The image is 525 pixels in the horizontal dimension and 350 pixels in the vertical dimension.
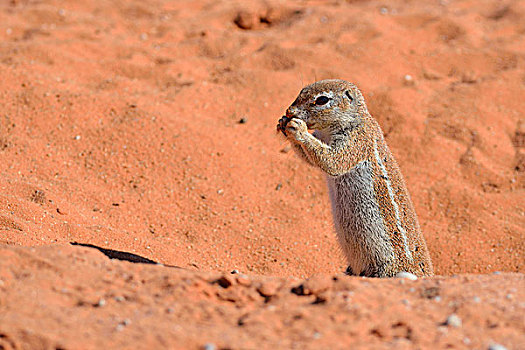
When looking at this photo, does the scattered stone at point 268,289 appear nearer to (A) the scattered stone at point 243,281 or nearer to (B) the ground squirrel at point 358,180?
(A) the scattered stone at point 243,281

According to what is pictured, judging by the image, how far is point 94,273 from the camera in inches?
110

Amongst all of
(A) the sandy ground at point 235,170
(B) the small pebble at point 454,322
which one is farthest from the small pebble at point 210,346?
(B) the small pebble at point 454,322

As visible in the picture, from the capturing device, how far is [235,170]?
5598mm

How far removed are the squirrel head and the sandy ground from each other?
0.35 metres

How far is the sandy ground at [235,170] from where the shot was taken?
2477 millimetres

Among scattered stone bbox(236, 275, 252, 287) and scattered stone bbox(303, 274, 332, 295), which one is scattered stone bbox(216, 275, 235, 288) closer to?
scattered stone bbox(236, 275, 252, 287)

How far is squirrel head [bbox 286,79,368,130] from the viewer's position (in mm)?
4004

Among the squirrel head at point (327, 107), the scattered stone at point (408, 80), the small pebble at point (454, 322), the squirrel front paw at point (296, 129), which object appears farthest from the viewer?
the scattered stone at point (408, 80)

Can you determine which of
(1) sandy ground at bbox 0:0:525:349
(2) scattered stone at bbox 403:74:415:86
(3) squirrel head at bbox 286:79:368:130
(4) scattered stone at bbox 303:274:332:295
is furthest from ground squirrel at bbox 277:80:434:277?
(2) scattered stone at bbox 403:74:415:86

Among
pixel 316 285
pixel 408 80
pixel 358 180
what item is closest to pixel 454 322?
pixel 316 285

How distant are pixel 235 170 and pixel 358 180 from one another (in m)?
1.87

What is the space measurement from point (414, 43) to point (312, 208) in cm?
352

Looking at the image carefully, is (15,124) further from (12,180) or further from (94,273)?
(94,273)

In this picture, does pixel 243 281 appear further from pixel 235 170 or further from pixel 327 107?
pixel 235 170
